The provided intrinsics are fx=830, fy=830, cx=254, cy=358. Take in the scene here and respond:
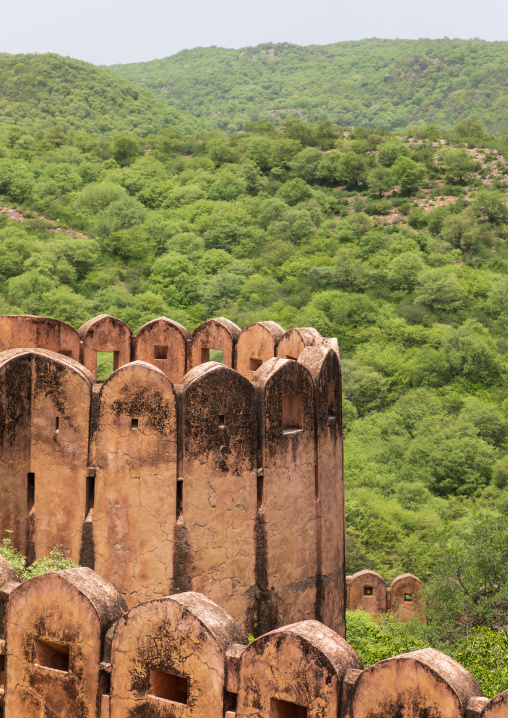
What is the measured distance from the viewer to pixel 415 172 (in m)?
61.7

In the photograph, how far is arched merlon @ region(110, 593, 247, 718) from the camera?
6.23m

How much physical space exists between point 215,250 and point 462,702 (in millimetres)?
Result: 45294

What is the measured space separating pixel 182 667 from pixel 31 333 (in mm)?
6543

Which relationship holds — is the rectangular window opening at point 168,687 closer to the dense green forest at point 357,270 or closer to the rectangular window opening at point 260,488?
the rectangular window opening at point 260,488

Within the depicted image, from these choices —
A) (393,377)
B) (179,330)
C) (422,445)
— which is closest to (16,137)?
(393,377)

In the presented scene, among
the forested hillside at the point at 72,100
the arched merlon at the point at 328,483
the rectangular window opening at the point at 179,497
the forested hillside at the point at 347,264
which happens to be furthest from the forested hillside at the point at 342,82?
the rectangular window opening at the point at 179,497

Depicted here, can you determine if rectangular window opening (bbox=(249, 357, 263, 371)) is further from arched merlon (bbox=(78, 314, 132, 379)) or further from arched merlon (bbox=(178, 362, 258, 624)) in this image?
arched merlon (bbox=(178, 362, 258, 624))

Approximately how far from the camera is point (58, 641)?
6.79 meters

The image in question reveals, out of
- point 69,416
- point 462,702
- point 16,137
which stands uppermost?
point 16,137

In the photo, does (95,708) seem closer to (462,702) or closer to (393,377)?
(462,702)

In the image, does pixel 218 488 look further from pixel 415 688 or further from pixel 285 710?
pixel 415 688

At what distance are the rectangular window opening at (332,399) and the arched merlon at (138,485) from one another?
2630mm

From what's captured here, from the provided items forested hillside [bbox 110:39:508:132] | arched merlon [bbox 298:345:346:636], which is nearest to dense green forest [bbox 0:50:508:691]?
arched merlon [bbox 298:345:346:636]

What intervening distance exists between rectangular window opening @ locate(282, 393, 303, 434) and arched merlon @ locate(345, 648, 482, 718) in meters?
4.33
